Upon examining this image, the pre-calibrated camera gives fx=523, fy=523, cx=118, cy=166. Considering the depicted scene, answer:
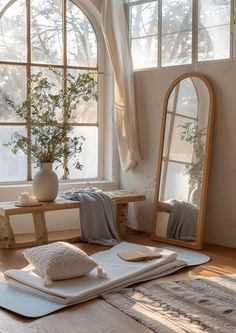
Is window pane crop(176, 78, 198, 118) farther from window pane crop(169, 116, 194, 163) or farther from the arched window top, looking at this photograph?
the arched window top

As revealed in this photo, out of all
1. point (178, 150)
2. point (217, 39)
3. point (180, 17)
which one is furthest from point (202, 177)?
point (180, 17)

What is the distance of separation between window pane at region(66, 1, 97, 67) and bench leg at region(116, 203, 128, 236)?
5.29ft

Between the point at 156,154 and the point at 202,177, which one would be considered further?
the point at 156,154

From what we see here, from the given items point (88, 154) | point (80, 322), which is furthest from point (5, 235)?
point (80, 322)

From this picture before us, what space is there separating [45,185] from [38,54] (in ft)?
4.80

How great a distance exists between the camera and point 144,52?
5.40m

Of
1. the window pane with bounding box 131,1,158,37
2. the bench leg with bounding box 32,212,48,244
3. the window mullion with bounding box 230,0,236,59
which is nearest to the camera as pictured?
the window mullion with bounding box 230,0,236,59

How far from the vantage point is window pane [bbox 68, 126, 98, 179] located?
566 centimetres

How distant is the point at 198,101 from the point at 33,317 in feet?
8.67

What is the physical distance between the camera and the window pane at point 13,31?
17.1ft

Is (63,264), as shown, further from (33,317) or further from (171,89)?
(171,89)

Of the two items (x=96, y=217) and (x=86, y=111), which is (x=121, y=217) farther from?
(x=86, y=111)

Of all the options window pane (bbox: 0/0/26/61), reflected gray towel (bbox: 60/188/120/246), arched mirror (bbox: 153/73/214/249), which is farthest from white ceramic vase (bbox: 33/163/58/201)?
window pane (bbox: 0/0/26/61)

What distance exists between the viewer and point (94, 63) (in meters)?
5.73
